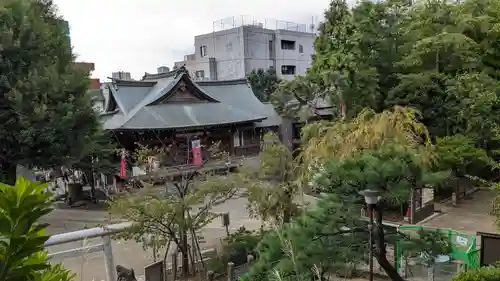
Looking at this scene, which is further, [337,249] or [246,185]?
[246,185]

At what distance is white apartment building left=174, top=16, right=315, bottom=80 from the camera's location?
3847 centimetres

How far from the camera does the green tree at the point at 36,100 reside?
1422cm

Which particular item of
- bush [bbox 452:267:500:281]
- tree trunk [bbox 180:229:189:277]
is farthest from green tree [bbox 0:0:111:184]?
bush [bbox 452:267:500:281]

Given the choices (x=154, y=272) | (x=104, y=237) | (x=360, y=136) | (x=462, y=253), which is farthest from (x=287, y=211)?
(x=104, y=237)

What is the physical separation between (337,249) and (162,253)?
295 inches

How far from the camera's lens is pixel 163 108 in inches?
895

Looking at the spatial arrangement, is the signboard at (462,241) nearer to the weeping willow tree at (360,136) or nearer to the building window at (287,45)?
Answer: the weeping willow tree at (360,136)


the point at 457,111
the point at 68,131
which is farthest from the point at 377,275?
the point at 68,131

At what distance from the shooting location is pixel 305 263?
586 centimetres

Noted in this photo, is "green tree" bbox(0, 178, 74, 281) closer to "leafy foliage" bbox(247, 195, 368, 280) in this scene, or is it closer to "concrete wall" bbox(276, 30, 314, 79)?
"leafy foliage" bbox(247, 195, 368, 280)

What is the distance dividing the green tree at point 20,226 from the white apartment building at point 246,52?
36586 millimetres

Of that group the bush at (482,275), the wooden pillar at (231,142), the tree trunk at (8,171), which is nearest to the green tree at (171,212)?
the bush at (482,275)

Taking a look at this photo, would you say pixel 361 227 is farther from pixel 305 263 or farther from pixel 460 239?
pixel 460 239

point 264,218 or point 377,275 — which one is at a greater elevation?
point 264,218
